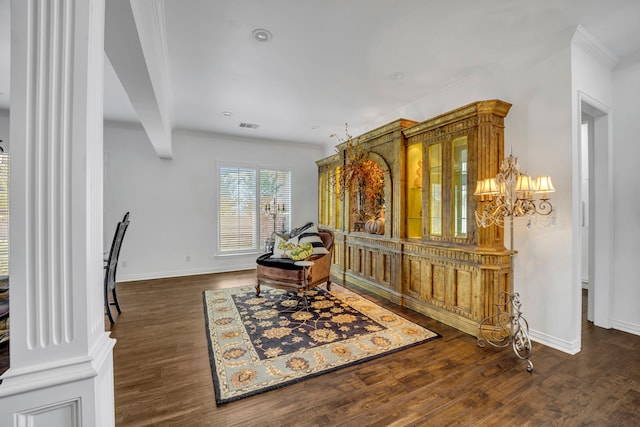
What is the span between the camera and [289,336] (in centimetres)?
295

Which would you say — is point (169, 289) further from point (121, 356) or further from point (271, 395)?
point (271, 395)

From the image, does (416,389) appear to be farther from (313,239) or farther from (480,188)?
(313,239)

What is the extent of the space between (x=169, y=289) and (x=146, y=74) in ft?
Answer: 11.9

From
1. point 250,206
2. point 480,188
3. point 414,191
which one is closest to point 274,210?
point 250,206

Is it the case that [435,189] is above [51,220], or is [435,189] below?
above

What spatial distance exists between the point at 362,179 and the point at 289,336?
9.32 feet

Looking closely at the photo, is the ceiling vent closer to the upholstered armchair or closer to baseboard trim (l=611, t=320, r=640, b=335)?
the upholstered armchair

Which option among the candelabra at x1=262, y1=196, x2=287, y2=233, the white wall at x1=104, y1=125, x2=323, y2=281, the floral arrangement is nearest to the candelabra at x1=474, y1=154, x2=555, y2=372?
the floral arrangement

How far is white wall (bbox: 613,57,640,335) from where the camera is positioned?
116 inches

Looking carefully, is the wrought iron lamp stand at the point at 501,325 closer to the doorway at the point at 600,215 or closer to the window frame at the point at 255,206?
the doorway at the point at 600,215

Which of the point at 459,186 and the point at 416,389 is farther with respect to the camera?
the point at 459,186

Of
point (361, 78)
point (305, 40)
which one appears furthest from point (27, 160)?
point (361, 78)

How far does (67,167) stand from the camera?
34.4 inches

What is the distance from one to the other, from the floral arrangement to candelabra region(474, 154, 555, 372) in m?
1.79
